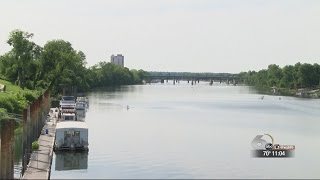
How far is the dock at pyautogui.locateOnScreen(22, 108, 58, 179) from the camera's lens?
44.2 meters

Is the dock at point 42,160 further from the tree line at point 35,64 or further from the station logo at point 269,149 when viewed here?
the tree line at point 35,64

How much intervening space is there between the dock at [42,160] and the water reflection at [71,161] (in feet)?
3.61

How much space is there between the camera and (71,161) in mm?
56094

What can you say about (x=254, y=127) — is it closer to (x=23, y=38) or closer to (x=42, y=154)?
(x=42, y=154)

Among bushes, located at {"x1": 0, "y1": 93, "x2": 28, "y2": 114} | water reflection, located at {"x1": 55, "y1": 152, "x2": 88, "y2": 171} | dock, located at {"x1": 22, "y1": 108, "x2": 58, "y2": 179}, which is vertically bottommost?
water reflection, located at {"x1": 55, "y1": 152, "x2": 88, "y2": 171}

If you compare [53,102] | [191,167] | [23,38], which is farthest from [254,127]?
[23,38]

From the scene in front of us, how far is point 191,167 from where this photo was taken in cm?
5406

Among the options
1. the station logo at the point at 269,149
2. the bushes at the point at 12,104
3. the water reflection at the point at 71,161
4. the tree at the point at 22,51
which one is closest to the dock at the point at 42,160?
the water reflection at the point at 71,161

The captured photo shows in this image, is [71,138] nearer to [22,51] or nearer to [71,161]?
[71,161]

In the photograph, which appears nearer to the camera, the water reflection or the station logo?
the water reflection

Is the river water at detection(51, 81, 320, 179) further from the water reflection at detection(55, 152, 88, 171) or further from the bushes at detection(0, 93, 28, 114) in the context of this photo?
the bushes at detection(0, 93, 28, 114)

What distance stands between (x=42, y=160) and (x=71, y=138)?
930cm

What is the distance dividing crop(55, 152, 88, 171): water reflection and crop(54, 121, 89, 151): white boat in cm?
73

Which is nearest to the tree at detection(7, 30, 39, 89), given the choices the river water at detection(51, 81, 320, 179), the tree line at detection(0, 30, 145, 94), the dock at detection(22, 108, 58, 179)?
the tree line at detection(0, 30, 145, 94)
